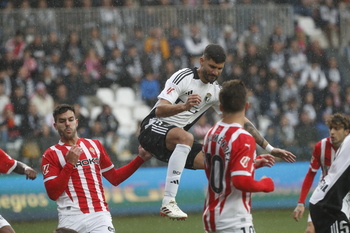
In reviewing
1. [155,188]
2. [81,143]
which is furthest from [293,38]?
[81,143]

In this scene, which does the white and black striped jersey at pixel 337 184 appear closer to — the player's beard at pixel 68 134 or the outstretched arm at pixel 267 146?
the outstretched arm at pixel 267 146

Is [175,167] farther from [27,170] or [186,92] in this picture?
[27,170]

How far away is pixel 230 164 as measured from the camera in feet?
16.4

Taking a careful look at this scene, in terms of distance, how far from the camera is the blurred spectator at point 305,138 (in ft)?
44.9

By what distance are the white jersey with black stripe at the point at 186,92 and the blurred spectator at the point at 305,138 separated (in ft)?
21.0

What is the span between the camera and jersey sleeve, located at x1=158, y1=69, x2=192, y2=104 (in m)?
7.07

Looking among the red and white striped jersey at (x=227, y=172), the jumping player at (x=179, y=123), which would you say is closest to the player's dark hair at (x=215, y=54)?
the jumping player at (x=179, y=123)

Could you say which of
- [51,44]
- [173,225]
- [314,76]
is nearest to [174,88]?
[173,225]

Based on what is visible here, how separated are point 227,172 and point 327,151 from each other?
309 cm

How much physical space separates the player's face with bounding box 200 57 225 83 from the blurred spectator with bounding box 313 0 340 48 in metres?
11.6

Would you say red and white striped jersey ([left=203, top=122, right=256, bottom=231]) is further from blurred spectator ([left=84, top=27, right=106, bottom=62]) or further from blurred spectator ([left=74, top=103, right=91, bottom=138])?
blurred spectator ([left=84, top=27, right=106, bottom=62])

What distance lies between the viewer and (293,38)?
17062 millimetres

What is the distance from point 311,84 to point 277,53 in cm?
119

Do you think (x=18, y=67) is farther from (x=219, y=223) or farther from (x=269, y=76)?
(x=219, y=223)
